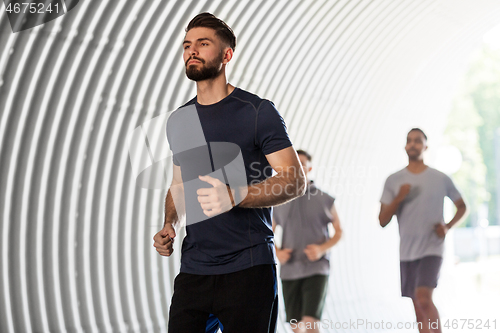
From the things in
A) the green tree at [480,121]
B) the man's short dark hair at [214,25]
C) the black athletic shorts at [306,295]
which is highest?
the green tree at [480,121]

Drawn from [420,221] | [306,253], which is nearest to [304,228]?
[306,253]

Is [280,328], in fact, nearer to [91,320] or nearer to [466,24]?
[91,320]

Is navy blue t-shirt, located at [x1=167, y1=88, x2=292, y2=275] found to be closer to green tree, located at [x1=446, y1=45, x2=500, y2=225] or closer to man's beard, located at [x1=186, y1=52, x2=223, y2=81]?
man's beard, located at [x1=186, y1=52, x2=223, y2=81]

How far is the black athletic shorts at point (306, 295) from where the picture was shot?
19.4ft

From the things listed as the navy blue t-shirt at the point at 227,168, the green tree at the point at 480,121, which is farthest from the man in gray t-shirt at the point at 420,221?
the green tree at the point at 480,121

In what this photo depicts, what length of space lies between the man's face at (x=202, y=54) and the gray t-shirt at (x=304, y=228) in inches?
128

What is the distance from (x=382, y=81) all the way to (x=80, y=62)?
6558 mm

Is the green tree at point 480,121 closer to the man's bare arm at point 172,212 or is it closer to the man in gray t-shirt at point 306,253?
the man in gray t-shirt at point 306,253

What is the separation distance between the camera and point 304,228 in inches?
241

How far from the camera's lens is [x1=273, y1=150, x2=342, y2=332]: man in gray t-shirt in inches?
233

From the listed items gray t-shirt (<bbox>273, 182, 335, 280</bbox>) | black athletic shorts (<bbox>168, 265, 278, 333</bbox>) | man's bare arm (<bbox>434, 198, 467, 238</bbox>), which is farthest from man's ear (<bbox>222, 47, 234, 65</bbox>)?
man's bare arm (<bbox>434, 198, 467, 238</bbox>)

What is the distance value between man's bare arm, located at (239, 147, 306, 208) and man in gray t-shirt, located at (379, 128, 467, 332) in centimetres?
332

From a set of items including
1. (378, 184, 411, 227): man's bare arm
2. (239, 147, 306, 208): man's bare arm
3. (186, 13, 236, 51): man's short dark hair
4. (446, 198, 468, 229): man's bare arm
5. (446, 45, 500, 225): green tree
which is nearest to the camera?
(239, 147, 306, 208): man's bare arm

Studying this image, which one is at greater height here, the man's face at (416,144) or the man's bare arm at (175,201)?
the man's face at (416,144)
